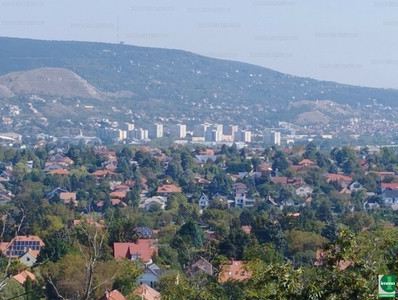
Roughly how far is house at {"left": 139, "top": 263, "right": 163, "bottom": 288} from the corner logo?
10.00m

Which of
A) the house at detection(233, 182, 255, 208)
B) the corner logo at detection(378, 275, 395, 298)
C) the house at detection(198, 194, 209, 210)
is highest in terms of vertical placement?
the corner logo at detection(378, 275, 395, 298)

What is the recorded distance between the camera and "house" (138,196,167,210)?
3169 cm

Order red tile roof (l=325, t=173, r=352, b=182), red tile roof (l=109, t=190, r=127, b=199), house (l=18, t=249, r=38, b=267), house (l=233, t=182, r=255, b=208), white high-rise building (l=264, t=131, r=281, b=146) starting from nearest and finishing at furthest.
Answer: house (l=18, t=249, r=38, b=267) → red tile roof (l=109, t=190, r=127, b=199) → house (l=233, t=182, r=255, b=208) → red tile roof (l=325, t=173, r=352, b=182) → white high-rise building (l=264, t=131, r=281, b=146)

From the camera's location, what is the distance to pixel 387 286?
5.36 meters

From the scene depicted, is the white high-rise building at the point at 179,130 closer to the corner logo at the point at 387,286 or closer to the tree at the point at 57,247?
the tree at the point at 57,247

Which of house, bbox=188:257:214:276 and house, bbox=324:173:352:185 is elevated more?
house, bbox=188:257:214:276

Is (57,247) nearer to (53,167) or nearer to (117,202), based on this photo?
(117,202)

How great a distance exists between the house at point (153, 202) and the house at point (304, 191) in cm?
530

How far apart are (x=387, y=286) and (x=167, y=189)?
30.7 meters

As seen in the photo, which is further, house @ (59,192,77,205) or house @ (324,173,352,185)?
house @ (324,173,352,185)

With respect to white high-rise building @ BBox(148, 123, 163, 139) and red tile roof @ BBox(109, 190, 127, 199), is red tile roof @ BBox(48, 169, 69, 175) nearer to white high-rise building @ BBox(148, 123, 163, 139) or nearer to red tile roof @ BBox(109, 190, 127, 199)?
red tile roof @ BBox(109, 190, 127, 199)

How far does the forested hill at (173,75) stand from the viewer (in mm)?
117194

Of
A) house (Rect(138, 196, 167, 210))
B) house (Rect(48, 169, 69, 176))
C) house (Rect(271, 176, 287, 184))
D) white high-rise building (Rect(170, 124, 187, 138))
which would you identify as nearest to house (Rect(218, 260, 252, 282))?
house (Rect(138, 196, 167, 210))

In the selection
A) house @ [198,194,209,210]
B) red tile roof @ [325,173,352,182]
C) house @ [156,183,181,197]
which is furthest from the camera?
red tile roof @ [325,173,352,182]
